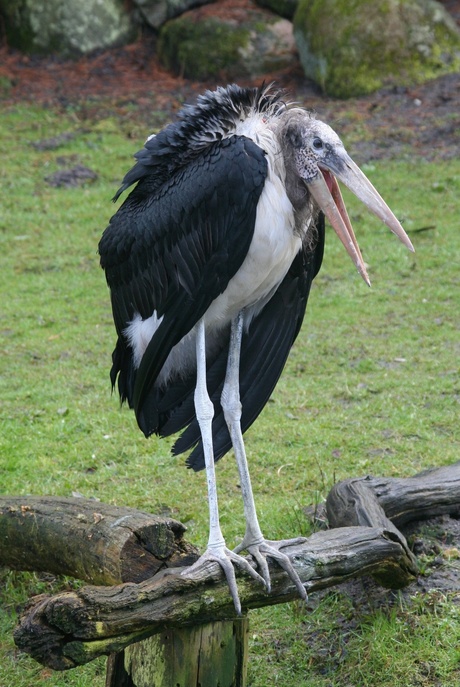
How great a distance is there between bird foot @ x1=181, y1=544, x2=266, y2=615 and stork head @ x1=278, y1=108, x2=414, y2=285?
1207 millimetres

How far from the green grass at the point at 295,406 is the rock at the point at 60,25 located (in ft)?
11.8

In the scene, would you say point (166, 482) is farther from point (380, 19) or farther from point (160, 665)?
point (380, 19)

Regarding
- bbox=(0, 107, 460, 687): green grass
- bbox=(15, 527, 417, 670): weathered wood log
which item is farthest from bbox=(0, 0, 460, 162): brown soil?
bbox=(15, 527, 417, 670): weathered wood log

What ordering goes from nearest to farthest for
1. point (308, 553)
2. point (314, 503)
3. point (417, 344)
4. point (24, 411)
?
point (308, 553) < point (314, 503) < point (24, 411) < point (417, 344)

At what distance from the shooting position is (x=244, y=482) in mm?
4094

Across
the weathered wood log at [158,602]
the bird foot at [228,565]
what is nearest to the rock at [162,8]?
the weathered wood log at [158,602]

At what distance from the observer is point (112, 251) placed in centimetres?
412

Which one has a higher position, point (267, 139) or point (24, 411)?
point (267, 139)

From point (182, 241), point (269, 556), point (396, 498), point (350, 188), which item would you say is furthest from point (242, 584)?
point (350, 188)

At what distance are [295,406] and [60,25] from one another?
9028 mm

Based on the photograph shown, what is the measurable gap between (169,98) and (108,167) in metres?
2.11

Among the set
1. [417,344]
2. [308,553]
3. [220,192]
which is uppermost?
[220,192]

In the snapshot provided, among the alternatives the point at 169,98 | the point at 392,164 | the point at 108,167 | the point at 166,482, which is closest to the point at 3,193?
the point at 108,167

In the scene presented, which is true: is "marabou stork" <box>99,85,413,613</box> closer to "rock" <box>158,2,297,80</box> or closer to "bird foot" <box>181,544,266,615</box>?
"bird foot" <box>181,544,266,615</box>
